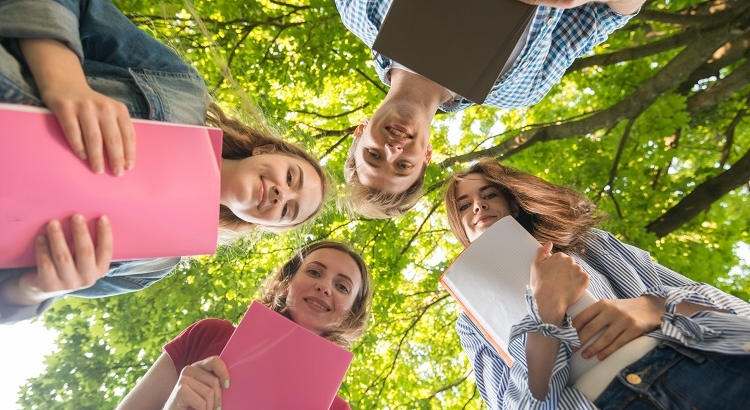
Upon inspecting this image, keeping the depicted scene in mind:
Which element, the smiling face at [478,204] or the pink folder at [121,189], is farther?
the smiling face at [478,204]

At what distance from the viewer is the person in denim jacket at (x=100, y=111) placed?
3.53 feet

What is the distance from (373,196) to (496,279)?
1.24 m

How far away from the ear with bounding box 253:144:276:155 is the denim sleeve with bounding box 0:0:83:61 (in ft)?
2.92

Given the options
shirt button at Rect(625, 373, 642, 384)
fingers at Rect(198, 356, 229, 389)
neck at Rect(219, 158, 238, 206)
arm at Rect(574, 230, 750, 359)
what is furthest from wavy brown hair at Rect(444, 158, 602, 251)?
fingers at Rect(198, 356, 229, 389)

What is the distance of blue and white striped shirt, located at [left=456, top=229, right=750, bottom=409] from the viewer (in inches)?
50.7

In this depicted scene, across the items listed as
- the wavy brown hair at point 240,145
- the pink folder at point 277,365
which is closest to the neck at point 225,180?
the wavy brown hair at point 240,145

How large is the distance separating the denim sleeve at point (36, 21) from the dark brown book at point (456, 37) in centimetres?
86

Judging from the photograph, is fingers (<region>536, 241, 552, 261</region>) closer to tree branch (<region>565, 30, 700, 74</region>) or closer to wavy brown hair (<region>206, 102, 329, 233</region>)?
wavy brown hair (<region>206, 102, 329, 233</region>)

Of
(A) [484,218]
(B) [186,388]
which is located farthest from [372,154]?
(B) [186,388]

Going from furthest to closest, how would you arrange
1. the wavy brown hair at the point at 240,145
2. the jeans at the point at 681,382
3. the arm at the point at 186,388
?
the wavy brown hair at the point at 240,145 < the arm at the point at 186,388 < the jeans at the point at 681,382

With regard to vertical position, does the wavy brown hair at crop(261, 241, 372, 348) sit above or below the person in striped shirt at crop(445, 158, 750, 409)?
below

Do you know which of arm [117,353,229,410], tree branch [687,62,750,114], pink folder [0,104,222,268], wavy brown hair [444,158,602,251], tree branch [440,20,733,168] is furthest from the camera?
tree branch [687,62,750,114]

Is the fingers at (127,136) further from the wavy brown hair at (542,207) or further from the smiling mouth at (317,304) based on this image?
the wavy brown hair at (542,207)

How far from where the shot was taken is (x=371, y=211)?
3.09 meters
